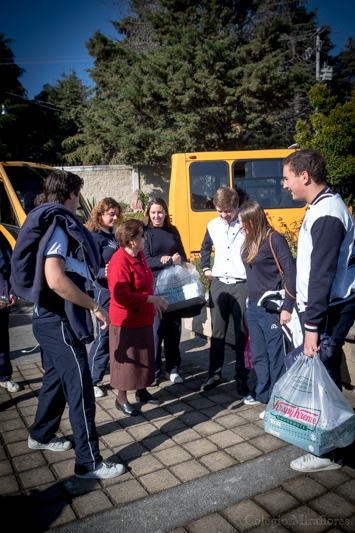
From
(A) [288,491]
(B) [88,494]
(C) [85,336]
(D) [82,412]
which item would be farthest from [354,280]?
(B) [88,494]

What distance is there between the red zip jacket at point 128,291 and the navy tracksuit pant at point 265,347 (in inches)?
37.3

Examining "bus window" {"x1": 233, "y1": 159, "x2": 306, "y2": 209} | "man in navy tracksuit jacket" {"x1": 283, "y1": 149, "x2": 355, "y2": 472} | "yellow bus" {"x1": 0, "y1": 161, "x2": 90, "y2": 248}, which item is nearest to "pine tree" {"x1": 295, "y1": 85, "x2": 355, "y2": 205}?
"bus window" {"x1": 233, "y1": 159, "x2": 306, "y2": 209}

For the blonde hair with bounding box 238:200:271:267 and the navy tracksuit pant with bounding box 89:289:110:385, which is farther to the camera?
the navy tracksuit pant with bounding box 89:289:110:385

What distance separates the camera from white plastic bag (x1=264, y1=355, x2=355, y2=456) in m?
2.61

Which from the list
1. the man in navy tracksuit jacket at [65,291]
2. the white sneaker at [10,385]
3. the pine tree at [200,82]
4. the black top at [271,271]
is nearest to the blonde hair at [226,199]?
the black top at [271,271]

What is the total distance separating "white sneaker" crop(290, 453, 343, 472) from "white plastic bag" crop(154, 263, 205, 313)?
6.39 feet

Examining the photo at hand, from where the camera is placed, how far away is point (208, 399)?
4102 millimetres

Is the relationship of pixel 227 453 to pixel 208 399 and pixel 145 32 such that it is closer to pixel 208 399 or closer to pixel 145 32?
pixel 208 399

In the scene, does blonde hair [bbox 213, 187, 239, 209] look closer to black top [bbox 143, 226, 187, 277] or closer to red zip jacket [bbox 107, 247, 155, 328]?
black top [bbox 143, 226, 187, 277]

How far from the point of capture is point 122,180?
21.9 m

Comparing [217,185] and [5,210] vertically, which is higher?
[217,185]

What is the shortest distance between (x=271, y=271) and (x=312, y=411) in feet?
4.46

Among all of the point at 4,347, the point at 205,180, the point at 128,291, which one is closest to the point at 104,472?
the point at 128,291

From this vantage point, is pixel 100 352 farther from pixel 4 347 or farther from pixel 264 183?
pixel 264 183
